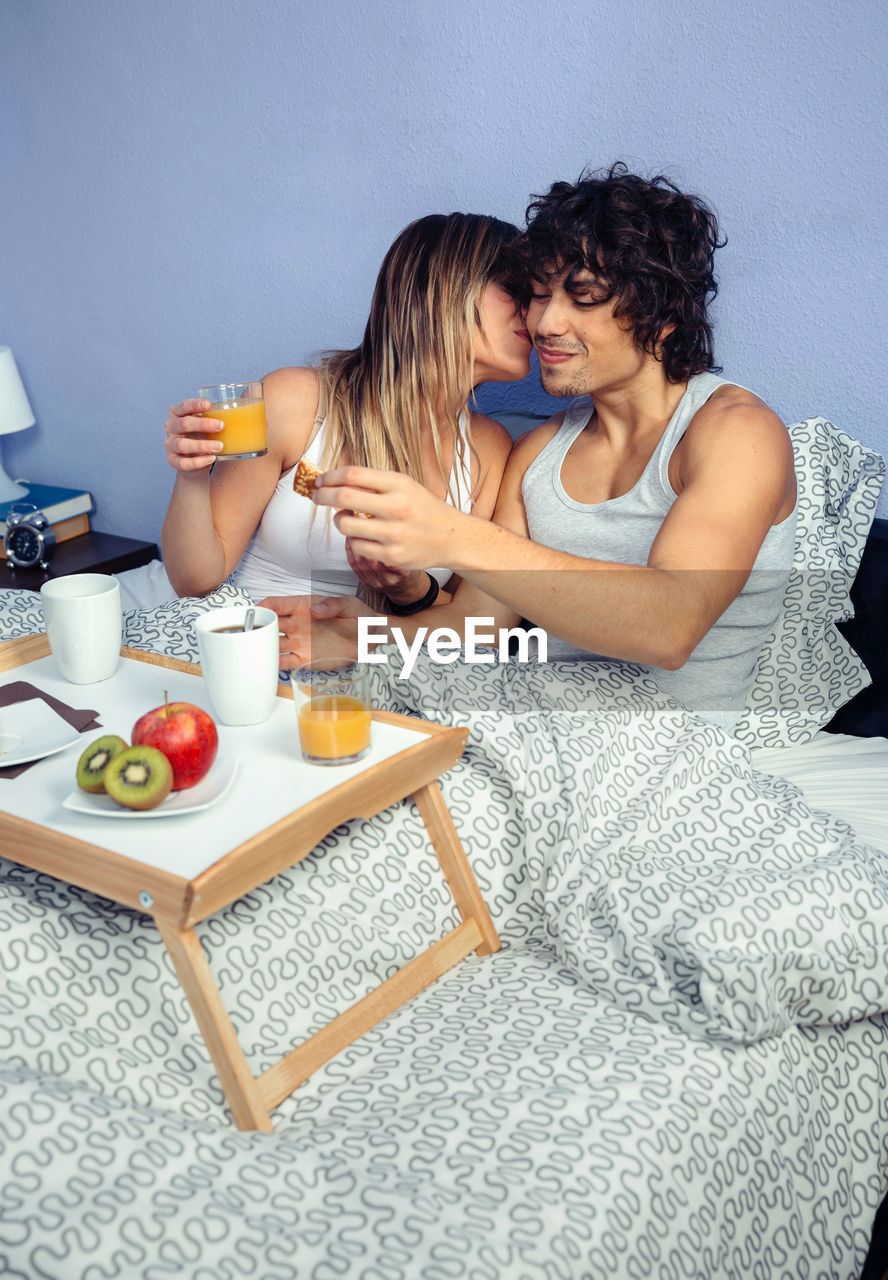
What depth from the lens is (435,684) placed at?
142 centimetres

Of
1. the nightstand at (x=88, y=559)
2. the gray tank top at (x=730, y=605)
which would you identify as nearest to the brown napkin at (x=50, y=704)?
the gray tank top at (x=730, y=605)

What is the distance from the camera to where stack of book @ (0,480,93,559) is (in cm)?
262

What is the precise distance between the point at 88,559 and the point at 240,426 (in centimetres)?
122

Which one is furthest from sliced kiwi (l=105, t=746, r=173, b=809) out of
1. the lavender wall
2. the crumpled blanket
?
the lavender wall

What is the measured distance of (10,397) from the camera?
2.61 metres

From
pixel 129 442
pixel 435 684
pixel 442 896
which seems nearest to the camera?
pixel 442 896

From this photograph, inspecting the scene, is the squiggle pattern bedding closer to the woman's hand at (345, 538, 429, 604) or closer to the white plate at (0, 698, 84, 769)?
the white plate at (0, 698, 84, 769)

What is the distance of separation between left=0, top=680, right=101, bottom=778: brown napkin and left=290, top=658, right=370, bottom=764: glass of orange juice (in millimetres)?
272

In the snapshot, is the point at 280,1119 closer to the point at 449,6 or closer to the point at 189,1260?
the point at 189,1260

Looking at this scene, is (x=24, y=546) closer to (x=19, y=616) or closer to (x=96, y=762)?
(x=19, y=616)

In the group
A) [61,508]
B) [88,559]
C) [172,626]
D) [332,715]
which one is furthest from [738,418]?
[61,508]

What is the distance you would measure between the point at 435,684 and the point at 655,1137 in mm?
671

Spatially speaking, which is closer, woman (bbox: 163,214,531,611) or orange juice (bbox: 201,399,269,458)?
orange juice (bbox: 201,399,269,458)

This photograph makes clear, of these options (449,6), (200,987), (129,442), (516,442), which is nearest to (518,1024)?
(200,987)
